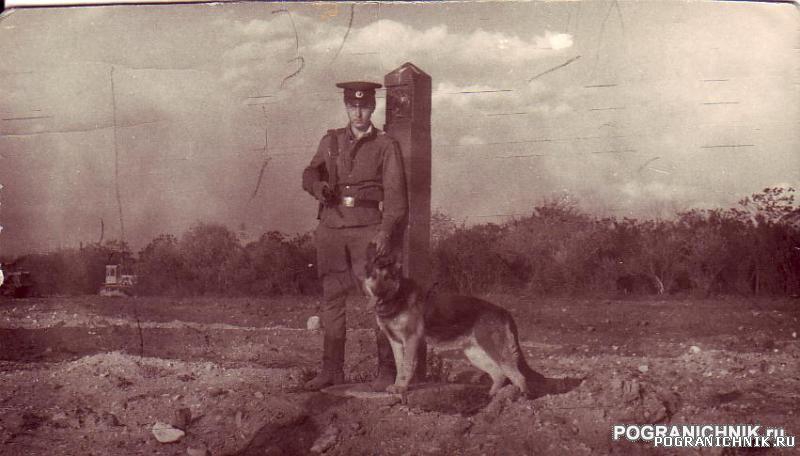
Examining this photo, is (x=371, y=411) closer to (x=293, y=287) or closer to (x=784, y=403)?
(x=293, y=287)

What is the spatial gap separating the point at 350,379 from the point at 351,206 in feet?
3.53

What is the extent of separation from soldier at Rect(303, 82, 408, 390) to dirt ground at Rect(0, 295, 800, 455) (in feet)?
0.79

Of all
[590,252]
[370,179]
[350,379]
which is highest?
[370,179]

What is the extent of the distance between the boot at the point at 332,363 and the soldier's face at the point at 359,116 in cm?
129

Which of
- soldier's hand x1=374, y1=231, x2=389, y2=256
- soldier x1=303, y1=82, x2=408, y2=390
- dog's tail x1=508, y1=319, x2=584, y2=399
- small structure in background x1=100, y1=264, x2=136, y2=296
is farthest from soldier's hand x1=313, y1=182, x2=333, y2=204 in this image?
small structure in background x1=100, y1=264, x2=136, y2=296

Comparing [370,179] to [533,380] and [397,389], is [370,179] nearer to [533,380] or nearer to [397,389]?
[397,389]

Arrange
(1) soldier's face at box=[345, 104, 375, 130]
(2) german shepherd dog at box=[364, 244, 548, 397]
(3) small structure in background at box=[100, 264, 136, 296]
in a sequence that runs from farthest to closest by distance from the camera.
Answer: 1. (3) small structure in background at box=[100, 264, 136, 296]
2. (1) soldier's face at box=[345, 104, 375, 130]
3. (2) german shepherd dog at box=[364, 244, 548, 397]

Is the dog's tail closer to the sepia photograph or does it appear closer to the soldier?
the sepia photograph

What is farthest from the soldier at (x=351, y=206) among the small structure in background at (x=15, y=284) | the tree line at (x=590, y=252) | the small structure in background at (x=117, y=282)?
Result: the small structure in background at (x=15, y=284)

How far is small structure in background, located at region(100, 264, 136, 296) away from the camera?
532 cm

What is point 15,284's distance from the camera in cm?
536

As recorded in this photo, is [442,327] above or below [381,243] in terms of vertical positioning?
below

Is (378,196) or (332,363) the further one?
(332,363)

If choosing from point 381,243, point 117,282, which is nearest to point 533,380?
point 381,243
